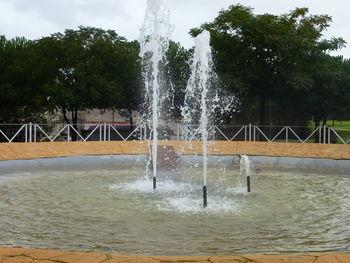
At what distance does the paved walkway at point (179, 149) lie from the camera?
1701cm

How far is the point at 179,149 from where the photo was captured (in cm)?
1983

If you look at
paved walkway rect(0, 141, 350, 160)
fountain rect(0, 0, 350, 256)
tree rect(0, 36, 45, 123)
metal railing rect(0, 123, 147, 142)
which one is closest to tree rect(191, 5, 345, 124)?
metal railing rect(0, 123, 147, 142)

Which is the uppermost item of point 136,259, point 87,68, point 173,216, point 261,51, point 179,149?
point 261,51

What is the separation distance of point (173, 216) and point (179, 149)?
11.5m

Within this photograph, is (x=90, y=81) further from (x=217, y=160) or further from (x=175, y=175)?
(x=175, y=175)

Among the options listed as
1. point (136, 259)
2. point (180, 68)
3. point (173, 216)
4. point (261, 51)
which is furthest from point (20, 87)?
point (136, 259)

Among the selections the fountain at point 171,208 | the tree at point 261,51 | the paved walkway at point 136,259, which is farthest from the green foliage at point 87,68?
the paved walkway at point 136,259

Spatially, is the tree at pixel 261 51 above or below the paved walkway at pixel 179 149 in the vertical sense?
above

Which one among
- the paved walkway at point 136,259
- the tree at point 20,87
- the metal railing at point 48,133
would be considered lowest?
the paved walkway at point 136,259

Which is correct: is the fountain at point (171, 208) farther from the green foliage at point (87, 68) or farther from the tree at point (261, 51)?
the tree at point (261, 51)

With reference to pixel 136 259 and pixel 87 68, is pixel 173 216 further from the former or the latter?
pixel 87 68

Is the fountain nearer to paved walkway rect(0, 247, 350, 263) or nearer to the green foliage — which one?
paved walkway rect(0, 247, 350, 263)

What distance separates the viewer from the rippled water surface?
6578mm

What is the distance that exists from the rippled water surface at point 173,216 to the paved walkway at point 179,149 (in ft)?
11.5
